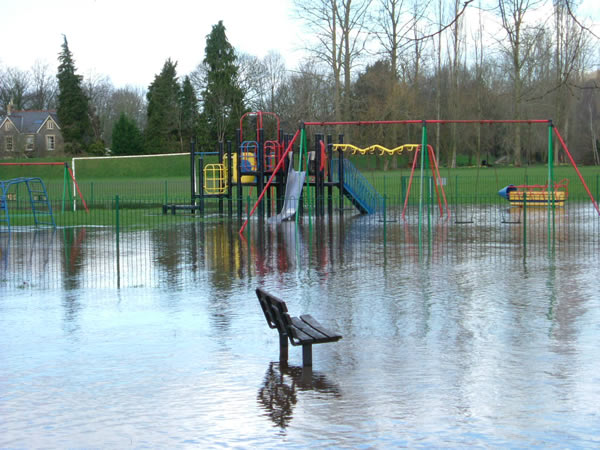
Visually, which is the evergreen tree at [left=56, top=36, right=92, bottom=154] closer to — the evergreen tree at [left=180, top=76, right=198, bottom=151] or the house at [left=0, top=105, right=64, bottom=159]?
the house at [left=0, top=105, right=64, bottom=159]

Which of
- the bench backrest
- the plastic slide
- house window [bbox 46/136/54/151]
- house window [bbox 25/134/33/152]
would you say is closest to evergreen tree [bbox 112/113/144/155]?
house window [bbox 25/134/33/152]

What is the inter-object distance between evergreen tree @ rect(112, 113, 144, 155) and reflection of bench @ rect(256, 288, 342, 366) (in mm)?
71611

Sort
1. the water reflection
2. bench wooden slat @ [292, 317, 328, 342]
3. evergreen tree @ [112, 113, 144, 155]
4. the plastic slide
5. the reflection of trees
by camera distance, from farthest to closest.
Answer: evergreen tree @ [112, 113, 144, 155]
the plastic slide
the water reflection
the reflection of trees
bench wooden slat @ [292, 317, 328, 342]

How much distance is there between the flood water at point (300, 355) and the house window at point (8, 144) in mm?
68417

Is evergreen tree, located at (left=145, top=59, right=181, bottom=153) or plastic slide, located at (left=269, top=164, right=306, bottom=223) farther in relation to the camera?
evergreen tree, located at (left=145, top=59, right=181, bottom=153)

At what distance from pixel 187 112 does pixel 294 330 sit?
7539cm

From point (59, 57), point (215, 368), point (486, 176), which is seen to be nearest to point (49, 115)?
point (59, 57)

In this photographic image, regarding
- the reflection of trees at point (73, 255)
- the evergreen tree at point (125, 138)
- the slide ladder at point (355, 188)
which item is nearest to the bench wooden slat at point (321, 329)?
the reflection of trees at point (73, 255)

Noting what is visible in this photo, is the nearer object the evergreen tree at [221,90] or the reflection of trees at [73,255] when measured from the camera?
the reflection of trees at [73,255]

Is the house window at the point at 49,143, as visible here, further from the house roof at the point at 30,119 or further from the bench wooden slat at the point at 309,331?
the bench wooden slat at the point at 309,331

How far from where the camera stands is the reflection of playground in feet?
21.4

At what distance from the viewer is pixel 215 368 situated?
783 centimetres

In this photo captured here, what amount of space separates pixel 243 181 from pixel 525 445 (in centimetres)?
2420

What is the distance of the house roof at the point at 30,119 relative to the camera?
291ft
